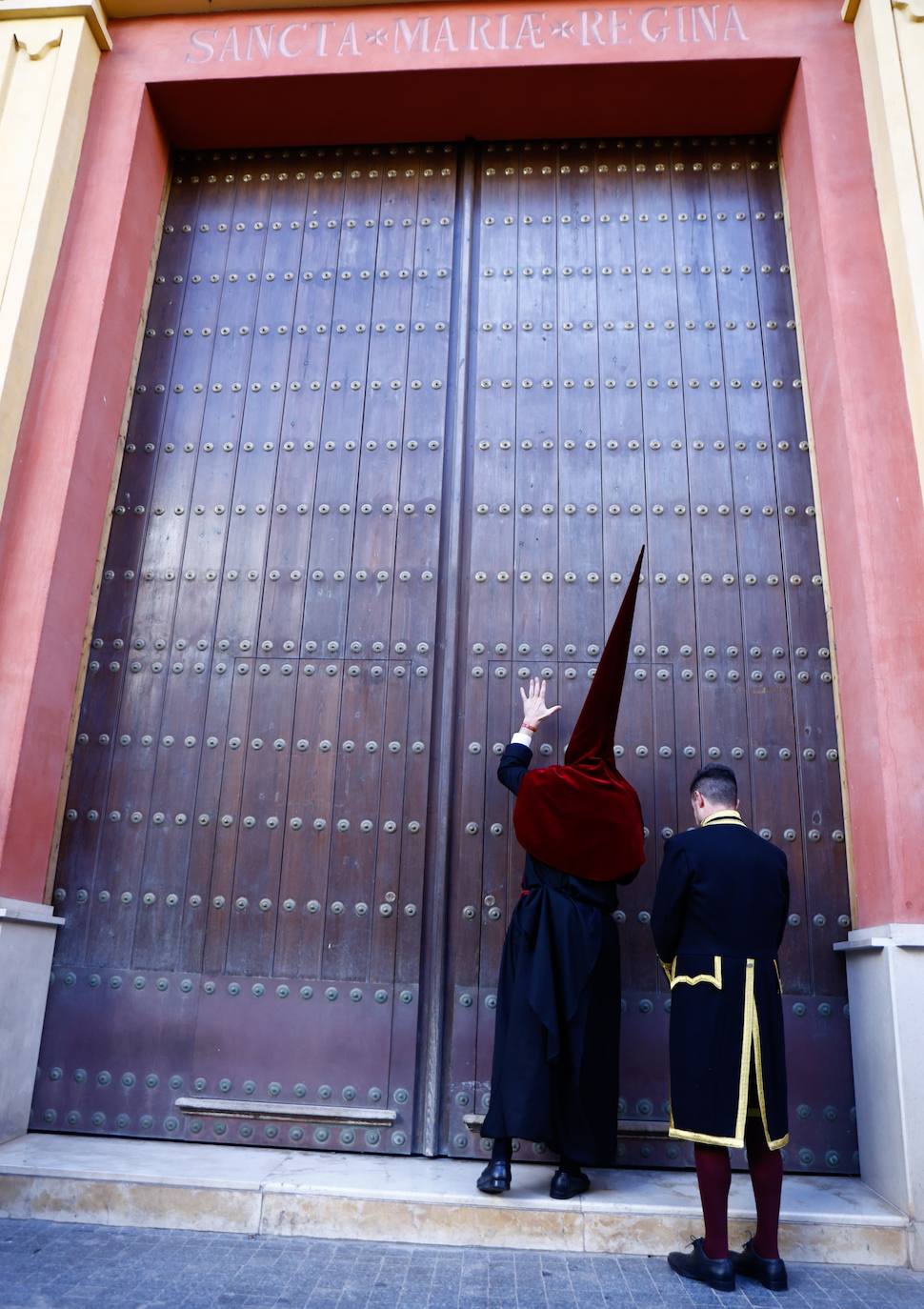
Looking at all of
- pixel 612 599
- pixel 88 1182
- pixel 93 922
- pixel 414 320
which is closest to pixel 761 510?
pixel 612 599

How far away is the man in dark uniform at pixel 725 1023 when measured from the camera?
269 cm

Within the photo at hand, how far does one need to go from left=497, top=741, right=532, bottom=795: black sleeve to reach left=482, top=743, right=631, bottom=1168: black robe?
33cm

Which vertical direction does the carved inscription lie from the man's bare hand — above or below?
above

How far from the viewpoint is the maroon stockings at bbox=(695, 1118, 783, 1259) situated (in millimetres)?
2678

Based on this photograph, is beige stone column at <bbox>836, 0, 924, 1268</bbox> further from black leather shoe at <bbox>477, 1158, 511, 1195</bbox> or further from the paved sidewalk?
black leather shoe at <bbox>477, 1158, 511, 1195</bbox>

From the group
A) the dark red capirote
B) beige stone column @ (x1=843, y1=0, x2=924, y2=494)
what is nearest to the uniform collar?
the dark red capirote

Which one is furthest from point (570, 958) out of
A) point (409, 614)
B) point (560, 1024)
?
point (409, 614)

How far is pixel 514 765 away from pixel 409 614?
0.98 metres

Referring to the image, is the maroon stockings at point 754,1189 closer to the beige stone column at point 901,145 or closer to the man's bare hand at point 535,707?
the man's bare hand at point 535,707

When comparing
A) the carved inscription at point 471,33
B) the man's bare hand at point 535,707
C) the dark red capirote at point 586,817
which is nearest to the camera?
the dark red capirote at point 586,817

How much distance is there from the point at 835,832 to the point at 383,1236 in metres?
2.09

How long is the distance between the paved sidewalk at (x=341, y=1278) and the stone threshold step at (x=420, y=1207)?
54mm

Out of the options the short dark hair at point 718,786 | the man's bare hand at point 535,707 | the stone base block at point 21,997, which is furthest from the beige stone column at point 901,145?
the stone base block at point 21,997

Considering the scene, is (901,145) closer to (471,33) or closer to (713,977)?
(471,33)
